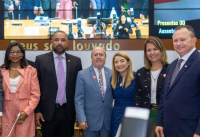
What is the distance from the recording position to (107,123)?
235cm

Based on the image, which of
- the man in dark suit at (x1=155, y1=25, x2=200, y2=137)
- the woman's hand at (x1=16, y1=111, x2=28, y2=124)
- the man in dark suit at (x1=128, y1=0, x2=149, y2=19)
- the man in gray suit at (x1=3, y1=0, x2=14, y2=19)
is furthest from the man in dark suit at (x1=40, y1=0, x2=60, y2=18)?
the man in dark suit at (x1=155, y1=25, x2=200, y2=137)

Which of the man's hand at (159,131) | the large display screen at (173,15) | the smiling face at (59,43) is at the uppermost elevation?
the large display screen at (173,15)

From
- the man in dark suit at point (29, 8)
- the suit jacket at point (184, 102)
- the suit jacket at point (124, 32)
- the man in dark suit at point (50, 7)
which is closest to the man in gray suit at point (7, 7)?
the man in dark suit at point (29, 8)

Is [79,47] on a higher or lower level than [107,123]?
higher

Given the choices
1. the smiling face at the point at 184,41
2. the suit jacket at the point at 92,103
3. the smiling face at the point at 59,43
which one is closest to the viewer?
the smiling face at the point at 184,41

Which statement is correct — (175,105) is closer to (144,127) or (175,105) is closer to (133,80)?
(133,80)

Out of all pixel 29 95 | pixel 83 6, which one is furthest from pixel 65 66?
pixel 83 6

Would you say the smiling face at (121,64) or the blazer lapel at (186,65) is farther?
the smiling face at (121,64)

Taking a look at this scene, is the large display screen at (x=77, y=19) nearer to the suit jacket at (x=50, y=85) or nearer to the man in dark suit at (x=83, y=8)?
the man in dark suit at (x=83, y=8)

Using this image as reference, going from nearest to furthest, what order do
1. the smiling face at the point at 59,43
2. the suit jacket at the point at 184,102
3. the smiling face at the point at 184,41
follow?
the suit jacket at the point at 184,102 → the smiling face at the point at 184,41 → the smiling face at the point at 59,43

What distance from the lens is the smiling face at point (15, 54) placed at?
2340 millimetres

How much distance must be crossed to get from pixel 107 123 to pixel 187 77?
44.7 inches

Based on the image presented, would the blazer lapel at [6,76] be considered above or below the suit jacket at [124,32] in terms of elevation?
below

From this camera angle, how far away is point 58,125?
2.49 m
